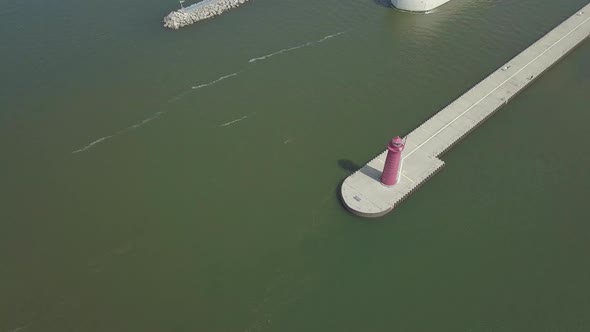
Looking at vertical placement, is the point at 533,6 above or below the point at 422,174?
above

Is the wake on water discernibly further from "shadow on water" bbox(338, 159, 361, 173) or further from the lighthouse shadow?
the lighthouse shadow

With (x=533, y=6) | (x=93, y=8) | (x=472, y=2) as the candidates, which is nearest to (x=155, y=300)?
(x=93, y=8)

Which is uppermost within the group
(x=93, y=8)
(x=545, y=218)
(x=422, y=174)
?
(x=93, y=8)

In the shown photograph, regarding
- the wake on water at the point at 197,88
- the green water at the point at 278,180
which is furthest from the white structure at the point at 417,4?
the wake on water at the point at 197,88

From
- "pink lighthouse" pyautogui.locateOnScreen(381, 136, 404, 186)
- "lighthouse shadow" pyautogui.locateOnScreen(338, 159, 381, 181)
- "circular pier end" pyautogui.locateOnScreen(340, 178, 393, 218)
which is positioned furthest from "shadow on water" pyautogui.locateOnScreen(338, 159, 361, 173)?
"pink lighthouse" pyautogui.locateOnScreen(381, 136, 404, 186)

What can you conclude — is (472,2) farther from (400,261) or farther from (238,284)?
(238,284)

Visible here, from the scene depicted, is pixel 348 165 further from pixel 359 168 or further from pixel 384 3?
pixel 384 3
